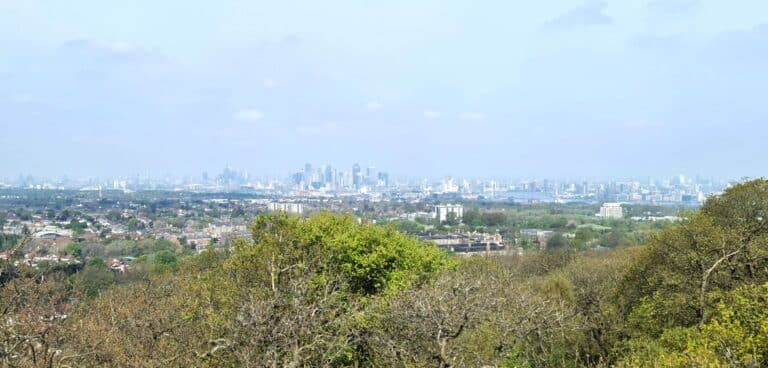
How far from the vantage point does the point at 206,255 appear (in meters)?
25.3

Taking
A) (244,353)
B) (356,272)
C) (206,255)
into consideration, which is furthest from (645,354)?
(206,255)

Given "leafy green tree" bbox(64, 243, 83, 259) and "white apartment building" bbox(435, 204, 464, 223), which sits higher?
"leafy green tree" bbox(64, 243, 83, 259)

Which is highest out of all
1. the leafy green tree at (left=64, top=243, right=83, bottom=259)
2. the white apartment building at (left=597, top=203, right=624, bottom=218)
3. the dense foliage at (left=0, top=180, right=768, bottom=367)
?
the dense foliage at (left=0, top=180, right=768, bottom=367)

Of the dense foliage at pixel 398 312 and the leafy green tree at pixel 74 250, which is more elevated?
the dense foliage at pixel 398 312

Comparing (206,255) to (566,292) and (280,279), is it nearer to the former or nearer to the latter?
(280,279)

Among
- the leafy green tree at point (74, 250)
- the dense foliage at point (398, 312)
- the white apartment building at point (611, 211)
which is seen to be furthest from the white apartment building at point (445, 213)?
the dense foliage at point (398, 312)

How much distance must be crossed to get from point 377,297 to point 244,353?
5245 millimetres

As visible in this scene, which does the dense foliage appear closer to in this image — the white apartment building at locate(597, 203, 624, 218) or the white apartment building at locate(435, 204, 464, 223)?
the white apartment building at locate(435, 204, 464, 223)

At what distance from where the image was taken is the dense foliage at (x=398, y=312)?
30.7 ft

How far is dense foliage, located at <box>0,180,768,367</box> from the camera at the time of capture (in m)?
9.35

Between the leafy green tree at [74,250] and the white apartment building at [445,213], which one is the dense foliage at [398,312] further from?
the white apartment building at [445,213]

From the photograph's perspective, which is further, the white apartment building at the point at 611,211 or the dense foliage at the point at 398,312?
the white apartment building at the point at 611,211

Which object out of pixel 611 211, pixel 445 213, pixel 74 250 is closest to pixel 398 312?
pixel 74 250

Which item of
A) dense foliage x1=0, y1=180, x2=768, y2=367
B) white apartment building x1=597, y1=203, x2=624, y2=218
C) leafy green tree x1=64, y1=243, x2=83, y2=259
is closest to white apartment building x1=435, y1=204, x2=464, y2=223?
white apartment building x1=597, y1=203, x2=624, y2=218
